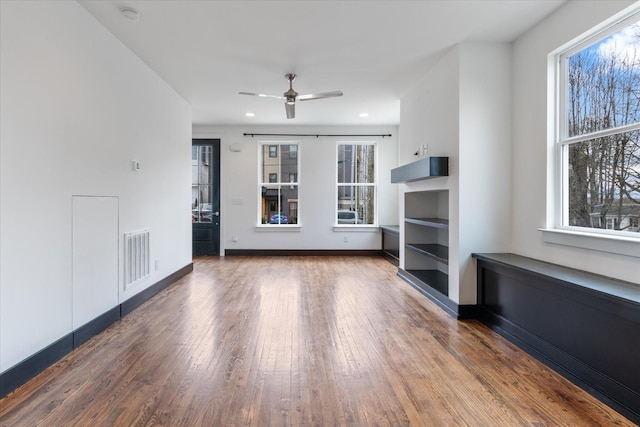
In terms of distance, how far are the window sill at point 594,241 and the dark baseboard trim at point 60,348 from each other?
381 cm

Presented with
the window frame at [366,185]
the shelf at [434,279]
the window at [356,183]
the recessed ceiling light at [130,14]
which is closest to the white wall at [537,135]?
the shelf at [434,279]

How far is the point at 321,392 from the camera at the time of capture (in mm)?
1956

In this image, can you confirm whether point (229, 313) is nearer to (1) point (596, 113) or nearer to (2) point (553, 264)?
(2) point (553, 264)

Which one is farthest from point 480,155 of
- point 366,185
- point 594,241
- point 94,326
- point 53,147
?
A: point 366,185

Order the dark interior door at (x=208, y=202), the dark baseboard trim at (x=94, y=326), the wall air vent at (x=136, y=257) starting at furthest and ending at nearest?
the dark interior door at (x=208, y=202), the wall air vent at (x=136, y=257), the dark baseboard trim at (x=94, y=326)

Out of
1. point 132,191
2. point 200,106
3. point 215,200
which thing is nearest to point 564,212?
point 132,191

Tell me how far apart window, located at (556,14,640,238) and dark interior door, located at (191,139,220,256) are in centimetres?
591

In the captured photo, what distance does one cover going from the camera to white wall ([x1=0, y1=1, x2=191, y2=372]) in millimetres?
1982

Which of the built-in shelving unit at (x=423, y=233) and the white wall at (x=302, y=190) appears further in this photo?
the white wall at (x=302, y=190)

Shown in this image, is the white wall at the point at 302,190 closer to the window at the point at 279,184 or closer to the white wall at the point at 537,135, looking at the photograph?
the window at the point at 279,184

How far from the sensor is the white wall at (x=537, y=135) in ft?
7.91

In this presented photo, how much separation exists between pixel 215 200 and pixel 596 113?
6.19 meters

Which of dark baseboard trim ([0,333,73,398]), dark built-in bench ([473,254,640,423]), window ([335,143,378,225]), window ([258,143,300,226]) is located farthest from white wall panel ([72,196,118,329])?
Answer: window ([335,143,378,225])

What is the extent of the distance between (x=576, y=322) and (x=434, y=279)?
2120 millimetres
